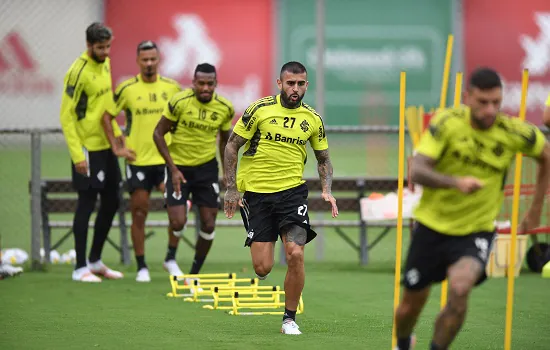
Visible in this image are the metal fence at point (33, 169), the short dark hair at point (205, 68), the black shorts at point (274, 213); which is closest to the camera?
the black shorts at point (274, 213)

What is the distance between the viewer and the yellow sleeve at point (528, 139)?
6.72 m

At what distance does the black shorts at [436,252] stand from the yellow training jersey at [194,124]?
16.5 feet

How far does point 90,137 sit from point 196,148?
1332mm

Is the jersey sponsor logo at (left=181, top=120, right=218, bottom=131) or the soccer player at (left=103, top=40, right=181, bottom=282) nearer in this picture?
the jersey sponsor logo at (left=181, top=120, right=218, bottom=131)

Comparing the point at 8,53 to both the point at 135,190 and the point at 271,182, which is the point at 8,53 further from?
the point at 271,182

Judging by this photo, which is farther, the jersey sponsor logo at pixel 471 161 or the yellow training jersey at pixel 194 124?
the yellow training jersey at pixel 194 124

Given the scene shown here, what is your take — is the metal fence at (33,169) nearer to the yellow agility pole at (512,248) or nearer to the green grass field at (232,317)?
the green grass field at (232,317)

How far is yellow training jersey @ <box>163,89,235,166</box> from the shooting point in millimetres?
11586

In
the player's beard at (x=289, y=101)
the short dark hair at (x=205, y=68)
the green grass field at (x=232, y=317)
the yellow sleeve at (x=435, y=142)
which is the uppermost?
the short dark hair at (x=205, y=68)

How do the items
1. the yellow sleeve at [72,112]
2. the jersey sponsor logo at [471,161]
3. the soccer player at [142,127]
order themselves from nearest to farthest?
1. the jersey sponsor logo at [471,161]
2. the yellow sleeve at [72,112]
3. the soccer player at [142,127]

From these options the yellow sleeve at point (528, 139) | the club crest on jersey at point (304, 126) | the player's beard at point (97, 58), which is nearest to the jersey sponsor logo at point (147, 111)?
the player's beard at point (97, 58)

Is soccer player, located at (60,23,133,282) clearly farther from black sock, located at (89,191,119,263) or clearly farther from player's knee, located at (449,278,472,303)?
player's knee, located at (449,278,472,303)

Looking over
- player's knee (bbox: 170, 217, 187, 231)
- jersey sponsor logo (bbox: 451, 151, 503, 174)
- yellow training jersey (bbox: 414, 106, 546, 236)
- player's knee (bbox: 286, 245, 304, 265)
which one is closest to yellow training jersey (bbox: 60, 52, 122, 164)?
player's knee (bbox: 170, 217, 187, 231)

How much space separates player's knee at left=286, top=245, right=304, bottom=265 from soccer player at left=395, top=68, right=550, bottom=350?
1956 millimetres
